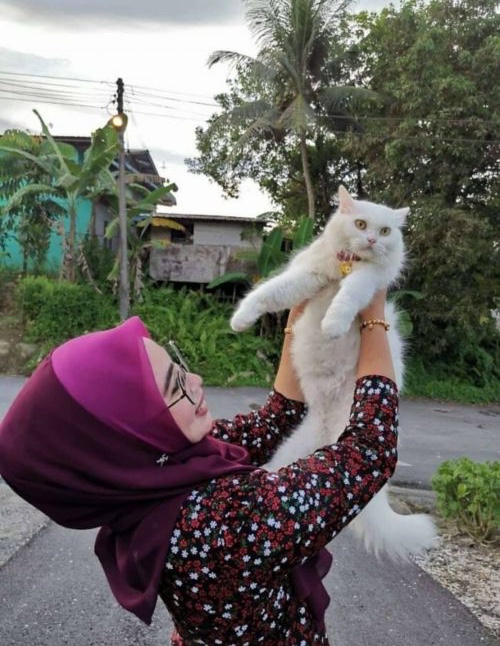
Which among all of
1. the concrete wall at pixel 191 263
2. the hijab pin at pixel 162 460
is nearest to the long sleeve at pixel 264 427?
the hijab pin at pixel 162 460

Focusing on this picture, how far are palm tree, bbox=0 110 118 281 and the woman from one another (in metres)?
11.1

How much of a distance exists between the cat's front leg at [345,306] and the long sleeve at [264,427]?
28 cm

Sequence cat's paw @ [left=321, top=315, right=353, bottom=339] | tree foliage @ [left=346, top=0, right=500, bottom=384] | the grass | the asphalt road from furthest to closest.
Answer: the grass, tree foliage @ [left=346, top=0, right=500, bottom=384], the asphalt road, cat's paw @ [left=321, top=315, right=353, bottom=339]

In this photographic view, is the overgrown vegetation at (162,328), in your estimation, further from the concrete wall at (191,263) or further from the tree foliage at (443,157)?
the tree foliage at (443,157)

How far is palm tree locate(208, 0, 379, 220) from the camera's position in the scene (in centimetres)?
1463

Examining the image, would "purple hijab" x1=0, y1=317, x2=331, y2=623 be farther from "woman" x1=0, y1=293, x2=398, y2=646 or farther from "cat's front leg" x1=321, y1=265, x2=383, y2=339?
"cat's front leg" x1=321, y1=265, x2=383, y2=339

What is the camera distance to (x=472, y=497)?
4285mm

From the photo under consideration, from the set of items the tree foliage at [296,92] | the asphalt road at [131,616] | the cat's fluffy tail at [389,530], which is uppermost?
the tree foliage at [296,92]

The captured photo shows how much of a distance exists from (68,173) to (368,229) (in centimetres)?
1088

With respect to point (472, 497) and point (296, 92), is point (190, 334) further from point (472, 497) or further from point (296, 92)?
point (472, 497)

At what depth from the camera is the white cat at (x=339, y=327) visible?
1821mm

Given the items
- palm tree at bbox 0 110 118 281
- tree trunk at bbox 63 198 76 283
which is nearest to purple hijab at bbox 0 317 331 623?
palm tree at bbox 0 110 118 281

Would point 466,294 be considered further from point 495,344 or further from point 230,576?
point 230,576

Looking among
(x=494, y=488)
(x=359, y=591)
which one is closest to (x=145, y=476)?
(x=359, y=591)
